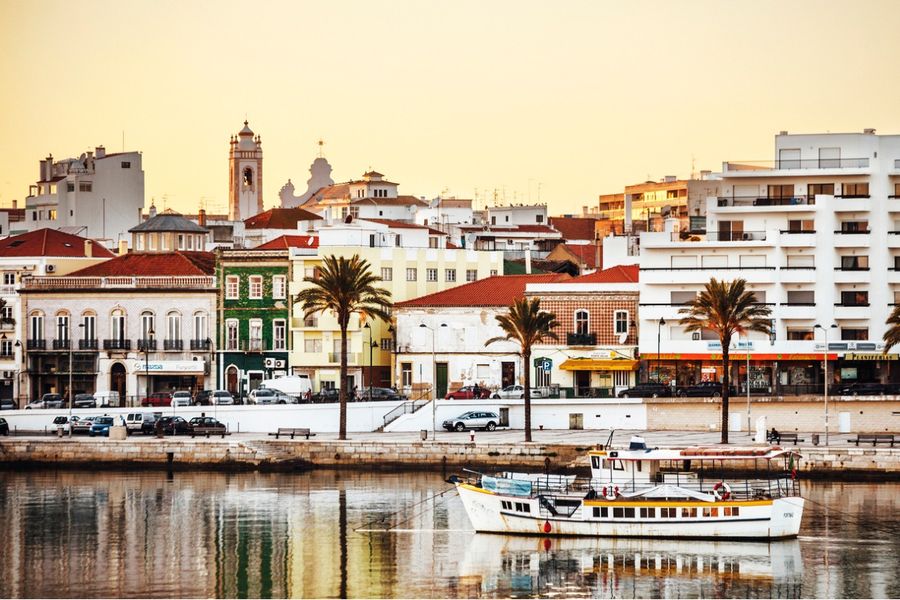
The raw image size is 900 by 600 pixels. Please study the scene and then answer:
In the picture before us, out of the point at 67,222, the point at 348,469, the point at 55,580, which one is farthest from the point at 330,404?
the point at 67,222

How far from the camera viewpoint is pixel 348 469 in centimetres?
8700

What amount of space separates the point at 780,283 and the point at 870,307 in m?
4.40

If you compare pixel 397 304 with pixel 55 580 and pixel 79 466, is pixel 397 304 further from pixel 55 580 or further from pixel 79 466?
pixel 55 580

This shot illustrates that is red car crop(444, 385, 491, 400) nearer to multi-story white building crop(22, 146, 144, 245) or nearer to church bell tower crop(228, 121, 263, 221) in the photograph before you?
multi-story white building crop(22, 146, 144, 245)

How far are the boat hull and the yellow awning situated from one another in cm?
2884

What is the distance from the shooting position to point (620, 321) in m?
99.1

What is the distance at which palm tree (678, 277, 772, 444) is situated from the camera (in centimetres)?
8769

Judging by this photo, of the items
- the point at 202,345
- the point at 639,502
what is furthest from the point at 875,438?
the point at 202,345

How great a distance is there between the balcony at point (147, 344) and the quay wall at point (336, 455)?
15093 millimetres

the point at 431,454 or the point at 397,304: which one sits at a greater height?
the point at 397,304

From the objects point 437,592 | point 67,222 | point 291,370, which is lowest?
point 437,592

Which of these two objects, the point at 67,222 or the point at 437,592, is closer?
the point at 437,592

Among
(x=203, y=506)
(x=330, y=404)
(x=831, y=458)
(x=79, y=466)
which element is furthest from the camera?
(x=330, y=404)

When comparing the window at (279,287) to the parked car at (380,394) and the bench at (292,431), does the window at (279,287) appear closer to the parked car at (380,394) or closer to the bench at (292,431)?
the parked car at (380,394)
